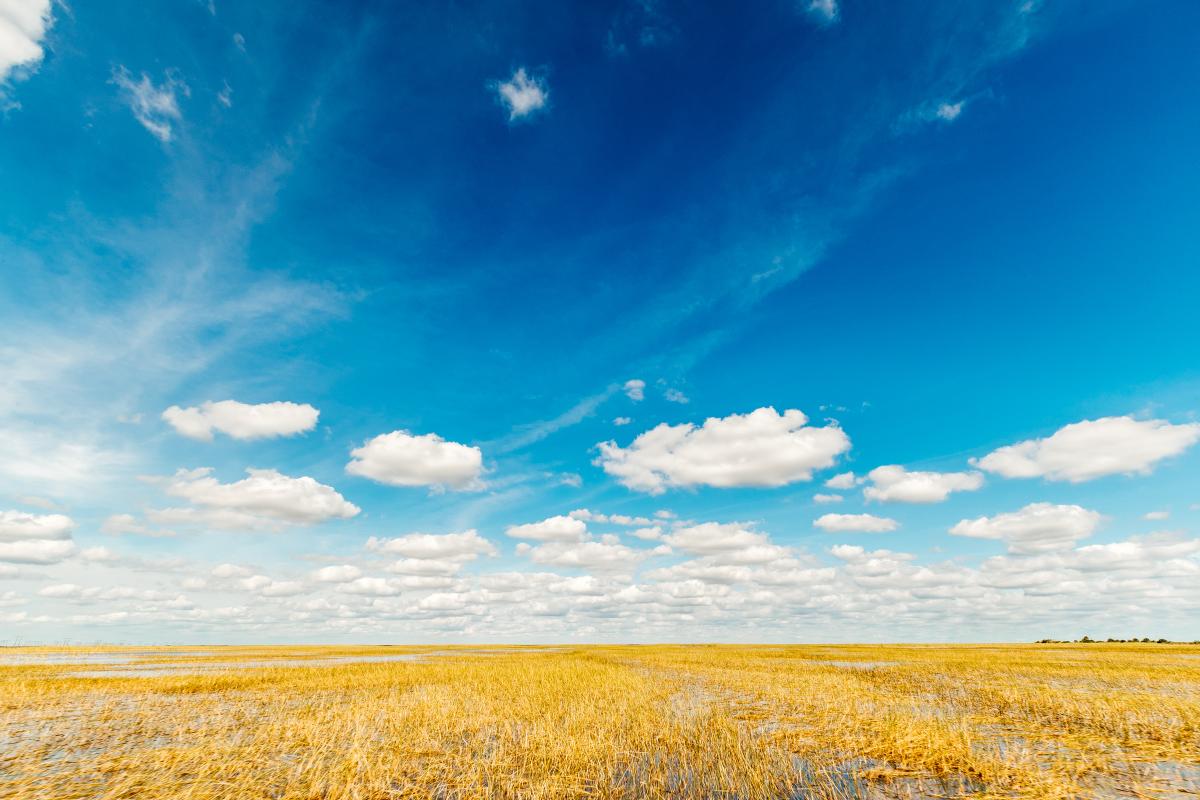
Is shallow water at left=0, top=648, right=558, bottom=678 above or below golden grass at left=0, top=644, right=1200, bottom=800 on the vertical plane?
above

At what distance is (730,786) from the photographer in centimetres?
1295

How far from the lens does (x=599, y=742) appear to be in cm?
1662

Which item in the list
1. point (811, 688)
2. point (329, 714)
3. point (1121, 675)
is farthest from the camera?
point (1121, 675)

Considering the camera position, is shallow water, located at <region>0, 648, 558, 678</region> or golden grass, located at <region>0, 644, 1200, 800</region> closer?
golden grass, located at <region>0, 644, 1200, 800</region>

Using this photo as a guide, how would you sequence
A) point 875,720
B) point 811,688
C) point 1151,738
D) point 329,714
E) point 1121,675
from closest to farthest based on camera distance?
1. point 1151,738
2. point 875,720
3. point 329,714
4. point 811,688
5. point 1121,675

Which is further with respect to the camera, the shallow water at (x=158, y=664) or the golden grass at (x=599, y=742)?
the shallow water at (x=158, y=664)

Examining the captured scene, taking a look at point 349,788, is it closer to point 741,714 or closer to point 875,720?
point 741,714

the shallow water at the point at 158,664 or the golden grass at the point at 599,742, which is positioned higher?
the shallow water at the point at 158,664

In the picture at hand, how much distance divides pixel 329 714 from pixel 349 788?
11492 millimetres

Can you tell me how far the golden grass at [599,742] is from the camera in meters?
13.0

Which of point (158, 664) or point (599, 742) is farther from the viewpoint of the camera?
point (158, 664)

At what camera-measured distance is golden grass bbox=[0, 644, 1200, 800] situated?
13.0 m

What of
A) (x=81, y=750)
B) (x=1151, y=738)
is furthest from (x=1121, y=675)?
(x=81, y=750)

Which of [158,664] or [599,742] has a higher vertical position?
[158,664]
